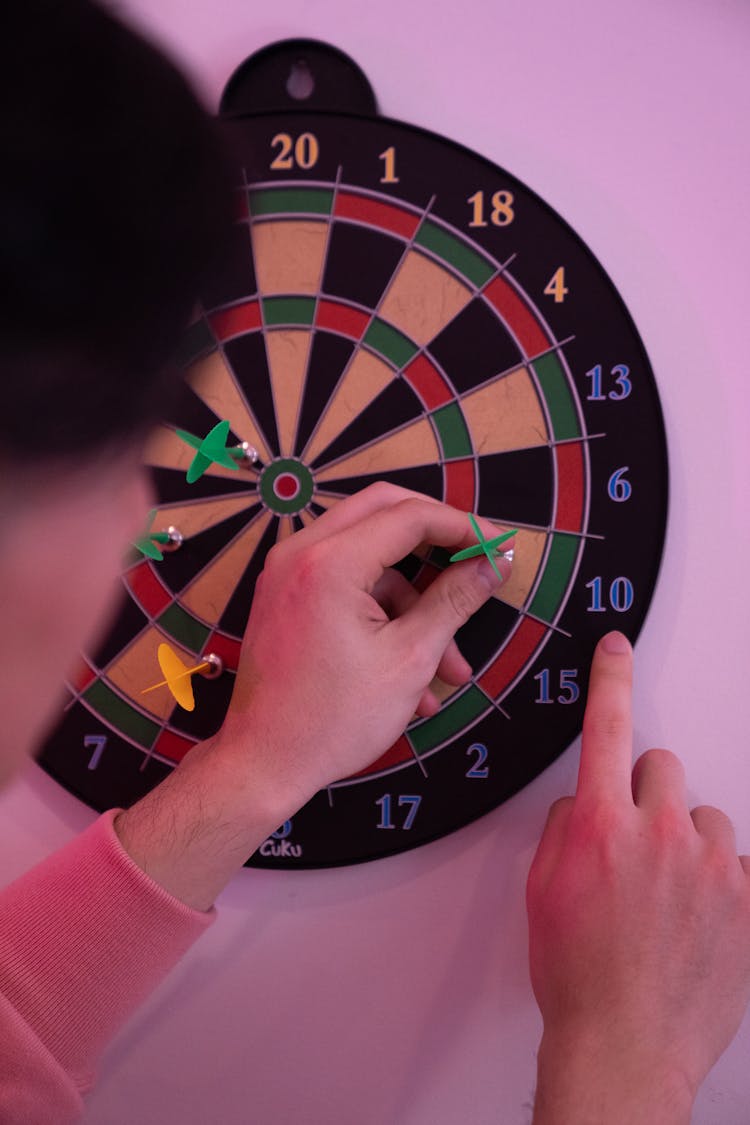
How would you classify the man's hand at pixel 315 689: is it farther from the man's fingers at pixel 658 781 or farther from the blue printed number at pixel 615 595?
the man's fingers at pixel 658 781

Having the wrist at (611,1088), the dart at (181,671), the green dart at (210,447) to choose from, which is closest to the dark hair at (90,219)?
the green dart at (210,447)

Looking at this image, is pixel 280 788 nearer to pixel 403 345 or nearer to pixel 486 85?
pixel 403 345

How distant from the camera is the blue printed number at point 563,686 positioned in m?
0.98

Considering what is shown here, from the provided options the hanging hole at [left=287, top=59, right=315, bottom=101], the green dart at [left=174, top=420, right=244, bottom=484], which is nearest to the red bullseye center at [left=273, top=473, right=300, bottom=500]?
the green dart at [left=174, top=420, right=244, bottom=484]

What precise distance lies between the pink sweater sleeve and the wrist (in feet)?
1.26

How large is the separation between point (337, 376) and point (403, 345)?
0.09 metres

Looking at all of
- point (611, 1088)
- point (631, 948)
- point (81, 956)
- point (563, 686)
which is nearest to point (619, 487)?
point (563, 686)

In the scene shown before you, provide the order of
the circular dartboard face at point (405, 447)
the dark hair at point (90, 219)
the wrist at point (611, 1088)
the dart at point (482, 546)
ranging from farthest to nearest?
the circular dartboard face at point (405, 447), the dart at point (482, 546), the wrist at point (611, 1088), the dark hair at point (90, 219)

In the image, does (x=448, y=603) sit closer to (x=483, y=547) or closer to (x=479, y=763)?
(x=483, y=547)

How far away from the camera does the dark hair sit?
1.48ft

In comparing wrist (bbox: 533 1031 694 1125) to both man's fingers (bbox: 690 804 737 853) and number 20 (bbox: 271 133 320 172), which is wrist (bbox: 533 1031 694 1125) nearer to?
man's fingers (bbox: 690 804 737 853)

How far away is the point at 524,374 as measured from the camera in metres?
0.98

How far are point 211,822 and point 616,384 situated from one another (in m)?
0.65

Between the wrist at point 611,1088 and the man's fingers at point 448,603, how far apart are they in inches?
15.9
